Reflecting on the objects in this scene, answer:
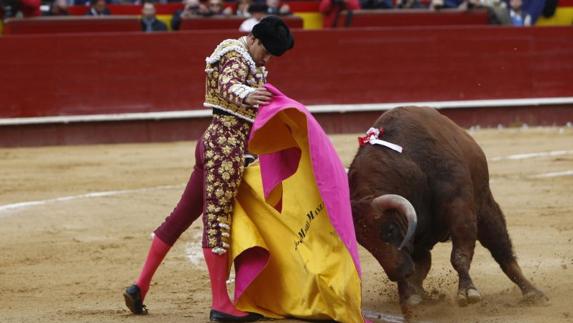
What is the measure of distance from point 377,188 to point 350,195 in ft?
0.34

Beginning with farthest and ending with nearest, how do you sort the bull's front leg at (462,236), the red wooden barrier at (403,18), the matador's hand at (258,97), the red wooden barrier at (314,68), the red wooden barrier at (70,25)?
the red wooden barrier at (403,18), the red wooden barrier at (70,25), the red wooden barrier at (314,68), the bull's front leg at (462,236), the matador's hand at (258,97)

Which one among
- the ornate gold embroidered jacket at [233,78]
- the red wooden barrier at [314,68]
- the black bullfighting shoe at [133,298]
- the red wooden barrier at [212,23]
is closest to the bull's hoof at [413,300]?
the ornate gold embroidered jacket at [233,78]

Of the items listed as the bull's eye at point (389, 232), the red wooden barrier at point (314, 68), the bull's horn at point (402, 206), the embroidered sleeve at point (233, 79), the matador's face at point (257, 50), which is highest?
the matador's face at point (257, 50)

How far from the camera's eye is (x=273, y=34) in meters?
4.13

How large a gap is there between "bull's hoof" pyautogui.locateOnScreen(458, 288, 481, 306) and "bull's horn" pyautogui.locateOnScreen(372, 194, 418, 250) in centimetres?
33

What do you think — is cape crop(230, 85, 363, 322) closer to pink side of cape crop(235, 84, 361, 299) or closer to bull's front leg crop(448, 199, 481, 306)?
pink side of cape crop(235, 84, 361, 299)

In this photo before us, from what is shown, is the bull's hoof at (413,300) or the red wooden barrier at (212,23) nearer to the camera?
the bull's hoof at (413,300)

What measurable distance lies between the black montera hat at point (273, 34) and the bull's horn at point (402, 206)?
60 centimetres

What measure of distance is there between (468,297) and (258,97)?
1.02 meters

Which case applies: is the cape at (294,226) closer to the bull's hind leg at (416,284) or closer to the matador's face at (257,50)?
the matador's face at (257,50)

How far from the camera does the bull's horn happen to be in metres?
4.09

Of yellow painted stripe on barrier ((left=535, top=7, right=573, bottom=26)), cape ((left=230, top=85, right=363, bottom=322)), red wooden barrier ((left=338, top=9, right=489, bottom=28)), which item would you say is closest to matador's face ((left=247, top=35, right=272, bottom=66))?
cape ((left=230, top=85, right=363, bottom=322))

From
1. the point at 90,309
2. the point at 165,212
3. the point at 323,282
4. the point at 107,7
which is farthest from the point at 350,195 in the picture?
the point at 107,7

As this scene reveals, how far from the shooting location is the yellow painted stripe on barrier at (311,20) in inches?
488
